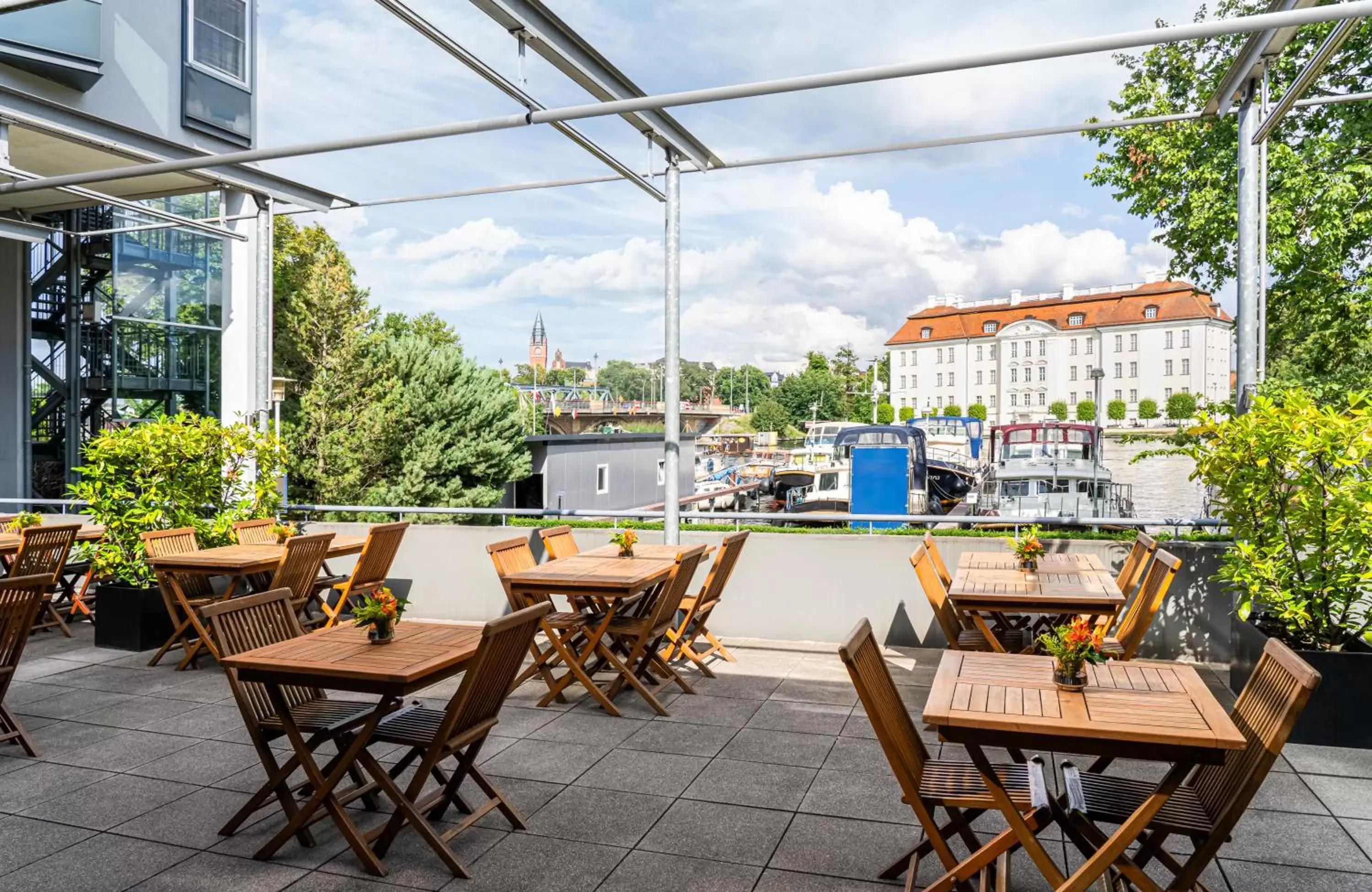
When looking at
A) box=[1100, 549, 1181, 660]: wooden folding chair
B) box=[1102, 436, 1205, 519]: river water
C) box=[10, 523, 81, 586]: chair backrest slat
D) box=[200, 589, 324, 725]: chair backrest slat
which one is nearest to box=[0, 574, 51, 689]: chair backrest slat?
box=[200, 589, 324, 725]: chair backrest slat

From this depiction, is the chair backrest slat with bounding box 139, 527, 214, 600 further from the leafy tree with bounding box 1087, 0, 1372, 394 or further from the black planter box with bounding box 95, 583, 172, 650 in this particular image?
the leafy tree with bounding box 1087, 0, 1372, 394

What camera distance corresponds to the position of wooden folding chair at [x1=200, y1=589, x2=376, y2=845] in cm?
347

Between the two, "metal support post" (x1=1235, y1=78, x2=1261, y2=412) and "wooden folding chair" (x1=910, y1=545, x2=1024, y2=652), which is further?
"metal support post" (x1=1235, y1=78, x2=1261, y2=412)

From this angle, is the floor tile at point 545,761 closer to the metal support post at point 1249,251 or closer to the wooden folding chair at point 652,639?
the wooden folding chair at point 652,639

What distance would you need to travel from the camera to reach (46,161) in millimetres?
11672

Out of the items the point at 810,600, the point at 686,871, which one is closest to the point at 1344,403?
the point at 810,600

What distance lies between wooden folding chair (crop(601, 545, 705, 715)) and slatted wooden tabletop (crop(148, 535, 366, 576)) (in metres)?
2.43

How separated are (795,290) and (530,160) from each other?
7809cm

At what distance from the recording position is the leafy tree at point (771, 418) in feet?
316

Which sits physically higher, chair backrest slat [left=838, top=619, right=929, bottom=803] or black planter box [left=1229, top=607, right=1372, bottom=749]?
chair backrest slat [left=838, top=619, right=929, bottom=803]

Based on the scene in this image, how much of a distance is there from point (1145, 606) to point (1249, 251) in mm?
2595

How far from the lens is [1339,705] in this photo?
4.70 metres

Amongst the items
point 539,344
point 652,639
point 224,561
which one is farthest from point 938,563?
point 539,344

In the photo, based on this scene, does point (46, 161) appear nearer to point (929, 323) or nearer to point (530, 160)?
point (530, 160)
